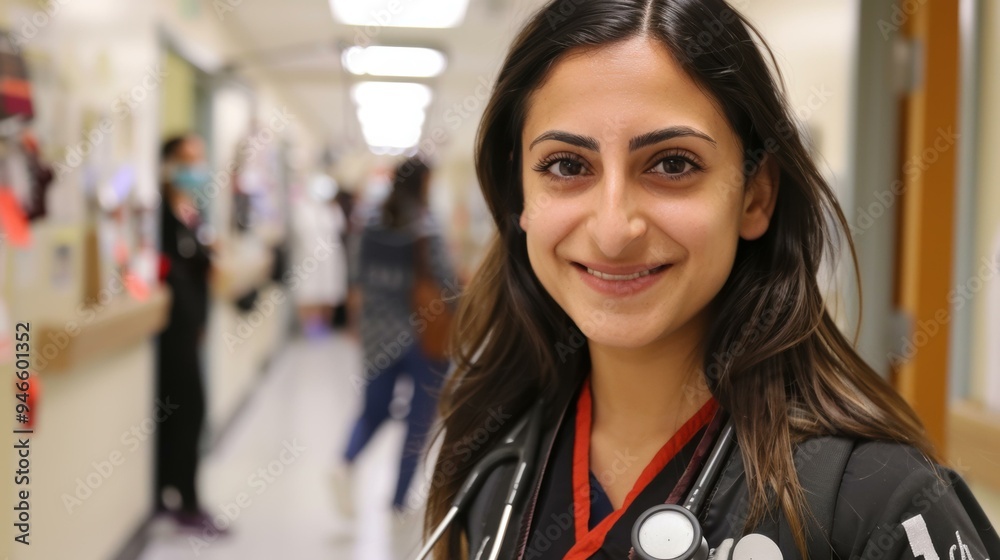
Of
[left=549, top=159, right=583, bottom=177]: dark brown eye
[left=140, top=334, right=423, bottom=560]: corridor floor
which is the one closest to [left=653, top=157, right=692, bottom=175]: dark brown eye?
[left=549, top=159, right=583, bottom=177]: dark brown eye

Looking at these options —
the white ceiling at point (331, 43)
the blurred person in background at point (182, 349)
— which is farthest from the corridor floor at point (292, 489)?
the white ceiling at point (331, 43)

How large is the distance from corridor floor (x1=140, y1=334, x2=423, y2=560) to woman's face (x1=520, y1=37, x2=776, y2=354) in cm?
128

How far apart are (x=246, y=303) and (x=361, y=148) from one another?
456 inches

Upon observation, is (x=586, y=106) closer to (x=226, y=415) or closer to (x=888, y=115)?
(x=888, y=115)

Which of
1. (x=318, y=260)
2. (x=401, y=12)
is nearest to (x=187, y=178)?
(x=401, y=12)

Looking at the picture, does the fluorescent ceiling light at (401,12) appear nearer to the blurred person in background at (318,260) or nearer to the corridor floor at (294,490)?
the corridor floor at (294,490)

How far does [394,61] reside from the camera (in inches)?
256

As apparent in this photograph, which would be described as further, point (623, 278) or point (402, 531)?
point (402, 531)

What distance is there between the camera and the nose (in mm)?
938

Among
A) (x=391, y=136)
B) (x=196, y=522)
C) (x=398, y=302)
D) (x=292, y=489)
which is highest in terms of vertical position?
(x=391, y=136)

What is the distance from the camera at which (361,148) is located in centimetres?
1584

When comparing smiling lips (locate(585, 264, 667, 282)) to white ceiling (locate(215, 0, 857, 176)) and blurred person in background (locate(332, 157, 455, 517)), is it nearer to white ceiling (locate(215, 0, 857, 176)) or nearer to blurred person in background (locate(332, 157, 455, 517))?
white ceiling (locate(215, 0, 857, 176))

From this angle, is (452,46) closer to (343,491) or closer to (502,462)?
(343,491)

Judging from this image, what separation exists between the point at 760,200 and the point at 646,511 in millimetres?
415
